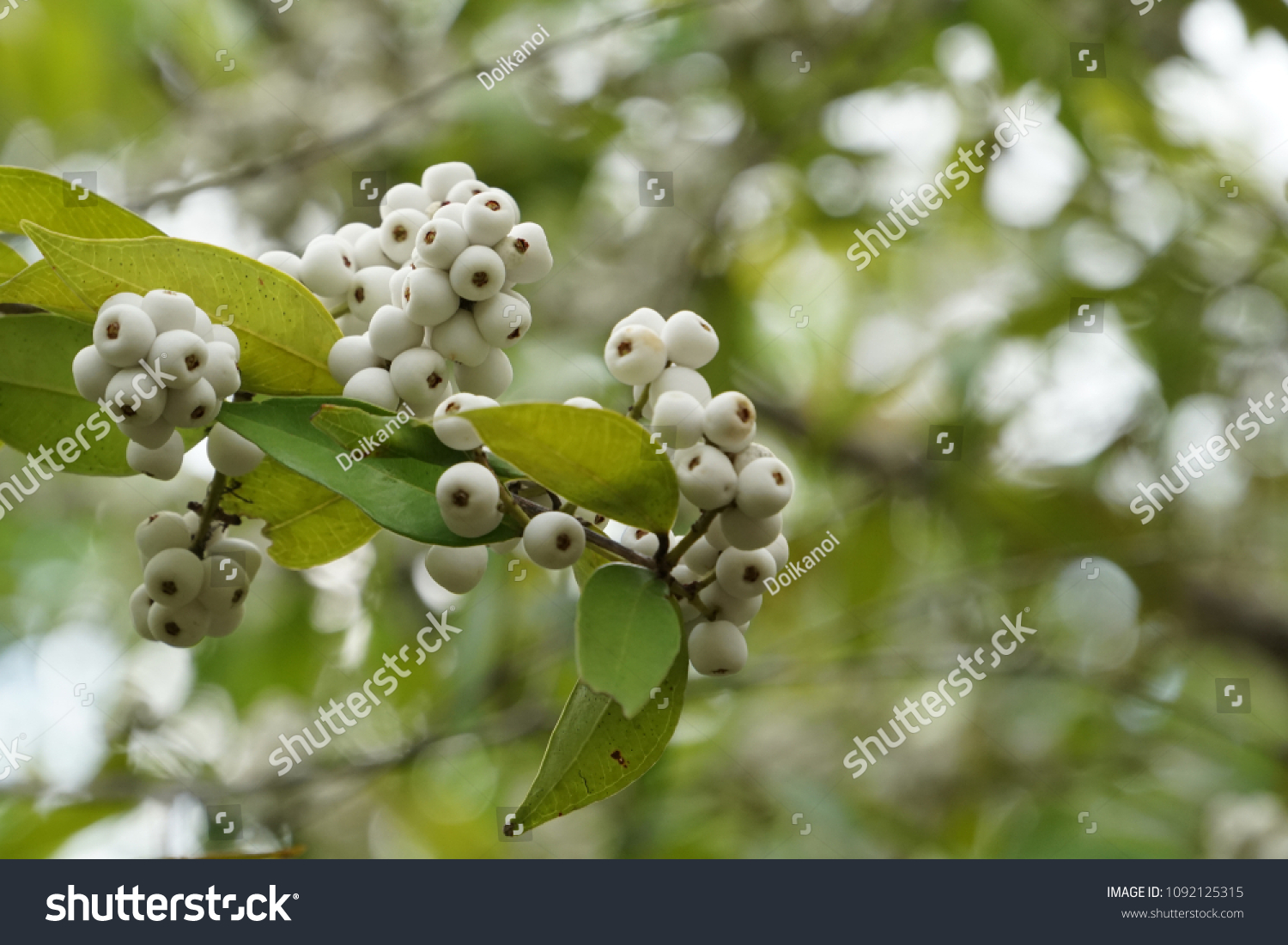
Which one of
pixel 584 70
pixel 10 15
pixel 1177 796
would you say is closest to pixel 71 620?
pixel 10 15

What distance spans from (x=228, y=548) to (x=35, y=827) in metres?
2.34

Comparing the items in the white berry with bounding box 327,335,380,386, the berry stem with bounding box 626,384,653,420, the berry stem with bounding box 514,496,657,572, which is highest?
the white berry with bounding box 327,335,380,386

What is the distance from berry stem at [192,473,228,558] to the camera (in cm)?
138

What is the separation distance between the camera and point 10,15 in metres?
3.42

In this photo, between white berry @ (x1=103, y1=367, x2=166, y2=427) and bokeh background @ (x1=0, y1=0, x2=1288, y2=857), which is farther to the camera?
bokeh background @ (x1=0, y1=0, x2=1288, y2=857)

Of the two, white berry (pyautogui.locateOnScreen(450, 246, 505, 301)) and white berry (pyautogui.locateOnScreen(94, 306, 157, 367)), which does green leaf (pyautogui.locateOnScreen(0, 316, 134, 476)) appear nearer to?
white berry (pyautogui.locateOnScreen(94, 306, 157, 367))

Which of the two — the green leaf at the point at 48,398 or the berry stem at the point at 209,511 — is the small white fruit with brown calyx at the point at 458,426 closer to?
the berry stem at the point at 209,511

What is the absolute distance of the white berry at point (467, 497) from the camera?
1127mm

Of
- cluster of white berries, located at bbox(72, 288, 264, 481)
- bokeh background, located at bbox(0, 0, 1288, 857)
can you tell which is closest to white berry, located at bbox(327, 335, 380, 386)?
cluster of white berries, located at bbox(72, 288, 264, 481)

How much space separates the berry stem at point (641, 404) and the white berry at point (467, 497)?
0.24 metres

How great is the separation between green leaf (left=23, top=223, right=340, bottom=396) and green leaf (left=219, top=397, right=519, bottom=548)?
5.2 inches

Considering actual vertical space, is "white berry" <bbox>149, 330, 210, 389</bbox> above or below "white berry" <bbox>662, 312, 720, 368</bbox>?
above

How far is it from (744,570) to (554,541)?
0.71 ft

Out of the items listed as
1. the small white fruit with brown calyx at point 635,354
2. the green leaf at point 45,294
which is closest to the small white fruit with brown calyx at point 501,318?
the small white fruit with brown calyx at point 635,354
